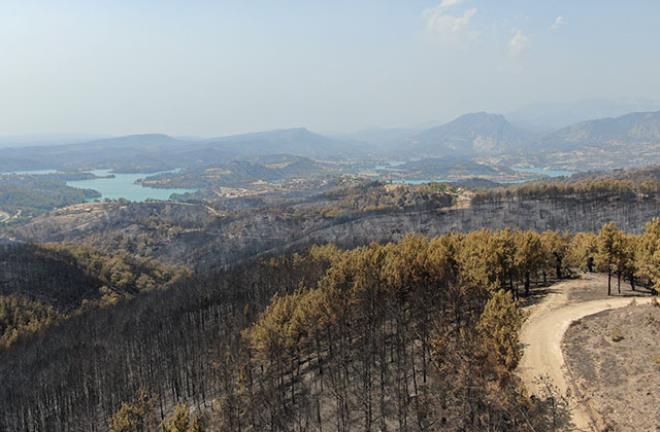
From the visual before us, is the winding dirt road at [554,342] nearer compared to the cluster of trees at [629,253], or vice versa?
the winding dirt road at [554,342]

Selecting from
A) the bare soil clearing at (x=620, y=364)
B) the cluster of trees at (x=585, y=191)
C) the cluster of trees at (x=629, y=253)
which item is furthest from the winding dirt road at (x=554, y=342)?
the cluster of trees at (x=585, y=191)

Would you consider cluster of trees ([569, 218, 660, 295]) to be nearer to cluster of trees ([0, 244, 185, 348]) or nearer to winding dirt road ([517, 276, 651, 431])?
winding dirt road ([517, 276, 651, 431])

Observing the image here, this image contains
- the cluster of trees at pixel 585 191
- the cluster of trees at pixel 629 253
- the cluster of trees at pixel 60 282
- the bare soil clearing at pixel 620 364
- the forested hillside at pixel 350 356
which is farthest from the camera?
the cluster of trees at pixel 585 191

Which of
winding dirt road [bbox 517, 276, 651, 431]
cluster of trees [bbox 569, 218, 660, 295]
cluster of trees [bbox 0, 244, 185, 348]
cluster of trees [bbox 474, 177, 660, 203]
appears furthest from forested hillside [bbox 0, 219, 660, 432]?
cluster of trees [bbox 474, 177, 660, 203]

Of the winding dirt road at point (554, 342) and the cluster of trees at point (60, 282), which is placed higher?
the winding dirt road at point (554, 342)

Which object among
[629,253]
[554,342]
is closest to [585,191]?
[629,253]

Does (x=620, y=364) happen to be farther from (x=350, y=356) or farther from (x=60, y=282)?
(x=60, y=282)

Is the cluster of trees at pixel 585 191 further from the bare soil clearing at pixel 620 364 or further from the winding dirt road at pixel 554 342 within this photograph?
the bare soil clearing at pixel 620 364
